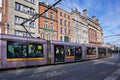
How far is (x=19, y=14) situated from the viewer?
32.8 m

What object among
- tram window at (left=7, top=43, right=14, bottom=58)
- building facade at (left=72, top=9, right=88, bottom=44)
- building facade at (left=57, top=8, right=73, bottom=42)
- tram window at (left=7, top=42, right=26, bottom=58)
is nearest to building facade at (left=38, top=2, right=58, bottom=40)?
building facade at (left=57, top=8, right=73, bottom=42)

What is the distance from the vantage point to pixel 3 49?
44.1 ft

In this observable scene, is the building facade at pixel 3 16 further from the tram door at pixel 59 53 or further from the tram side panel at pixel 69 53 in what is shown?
the tram door at pixel 59 53

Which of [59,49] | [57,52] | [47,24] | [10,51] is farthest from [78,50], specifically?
[47,24]

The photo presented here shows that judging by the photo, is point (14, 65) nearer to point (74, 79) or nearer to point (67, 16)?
point (74, 79)

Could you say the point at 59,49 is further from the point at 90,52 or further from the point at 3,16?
the point at 3,16

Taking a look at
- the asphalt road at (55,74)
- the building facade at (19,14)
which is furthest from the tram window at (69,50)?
the building facade at (19,14)

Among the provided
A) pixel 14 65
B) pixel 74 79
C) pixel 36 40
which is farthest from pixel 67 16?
pixel 74 79

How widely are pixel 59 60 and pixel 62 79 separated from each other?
10.3m

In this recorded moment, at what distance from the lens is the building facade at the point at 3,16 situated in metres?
29.4

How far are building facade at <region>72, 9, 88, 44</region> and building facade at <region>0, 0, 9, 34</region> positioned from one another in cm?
2612

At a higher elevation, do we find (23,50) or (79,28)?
(79,28)


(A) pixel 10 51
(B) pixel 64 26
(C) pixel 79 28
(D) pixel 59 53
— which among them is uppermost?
(C) pixel 79 28

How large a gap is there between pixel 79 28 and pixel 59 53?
37003 mm
